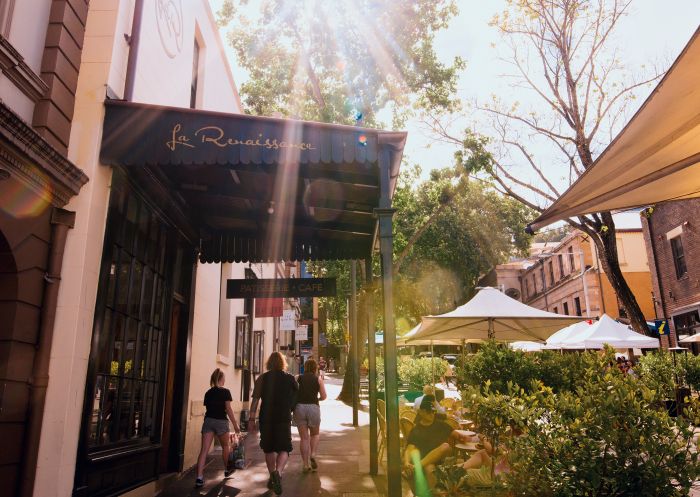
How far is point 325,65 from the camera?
63.5 ft

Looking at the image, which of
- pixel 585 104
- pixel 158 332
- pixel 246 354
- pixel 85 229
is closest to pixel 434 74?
pixel 585 104

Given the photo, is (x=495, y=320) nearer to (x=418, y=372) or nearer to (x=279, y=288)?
(x=279, y=288)

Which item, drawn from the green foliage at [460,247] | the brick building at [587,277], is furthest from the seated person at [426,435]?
the green foliage at [460,247]

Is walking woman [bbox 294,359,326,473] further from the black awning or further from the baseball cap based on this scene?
the black awning

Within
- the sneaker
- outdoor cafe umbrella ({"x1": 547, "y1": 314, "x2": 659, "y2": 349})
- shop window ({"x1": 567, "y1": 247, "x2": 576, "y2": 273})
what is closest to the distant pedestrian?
the sneaker

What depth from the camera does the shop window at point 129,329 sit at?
517cm

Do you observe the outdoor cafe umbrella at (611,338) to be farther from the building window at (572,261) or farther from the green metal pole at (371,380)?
the building window at (572,261)

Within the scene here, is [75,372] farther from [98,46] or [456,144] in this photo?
[456,144]

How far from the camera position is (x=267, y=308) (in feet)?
45.9

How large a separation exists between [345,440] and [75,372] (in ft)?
26.3

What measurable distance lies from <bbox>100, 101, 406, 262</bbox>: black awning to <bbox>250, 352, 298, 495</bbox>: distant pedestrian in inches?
84.8

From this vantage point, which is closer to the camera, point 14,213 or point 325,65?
point 14,213

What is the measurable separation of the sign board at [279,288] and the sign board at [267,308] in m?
5.14

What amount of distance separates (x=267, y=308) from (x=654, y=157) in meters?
11.3
